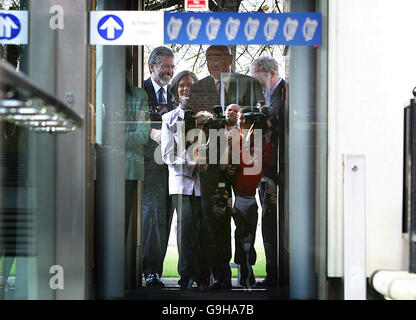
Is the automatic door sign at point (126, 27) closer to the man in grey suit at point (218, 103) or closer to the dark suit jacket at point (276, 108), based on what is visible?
the man in grey suit at point (218, 103)

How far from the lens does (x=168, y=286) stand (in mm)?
4078

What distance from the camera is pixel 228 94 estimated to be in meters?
4.05

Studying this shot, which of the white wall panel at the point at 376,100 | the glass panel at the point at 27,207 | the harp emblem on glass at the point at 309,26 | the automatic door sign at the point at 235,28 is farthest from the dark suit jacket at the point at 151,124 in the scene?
the white wall panel at the point at 376,100

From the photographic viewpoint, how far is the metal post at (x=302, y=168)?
391cm

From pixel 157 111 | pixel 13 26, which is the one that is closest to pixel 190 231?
pixel 157 111

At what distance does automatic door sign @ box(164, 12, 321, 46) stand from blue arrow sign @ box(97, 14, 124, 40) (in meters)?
0.28

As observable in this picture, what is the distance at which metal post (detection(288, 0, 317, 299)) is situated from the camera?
391 centimetres

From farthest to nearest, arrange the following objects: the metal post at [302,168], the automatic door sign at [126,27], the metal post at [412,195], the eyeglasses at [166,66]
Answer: the eyeglasses at [166,66], the metal post at [302,168], the automatic door sign at [126,27], the metal post at [412,195]

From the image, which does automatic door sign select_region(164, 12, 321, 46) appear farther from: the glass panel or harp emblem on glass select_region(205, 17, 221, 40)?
the glass panel

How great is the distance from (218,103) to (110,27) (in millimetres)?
822

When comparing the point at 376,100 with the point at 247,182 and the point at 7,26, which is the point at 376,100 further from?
the point at 7,26

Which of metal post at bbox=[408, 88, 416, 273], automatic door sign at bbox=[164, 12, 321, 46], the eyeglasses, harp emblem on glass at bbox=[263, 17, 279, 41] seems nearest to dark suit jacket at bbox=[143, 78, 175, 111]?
the eyeglasses

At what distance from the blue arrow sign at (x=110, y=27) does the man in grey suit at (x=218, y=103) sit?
57 cm
